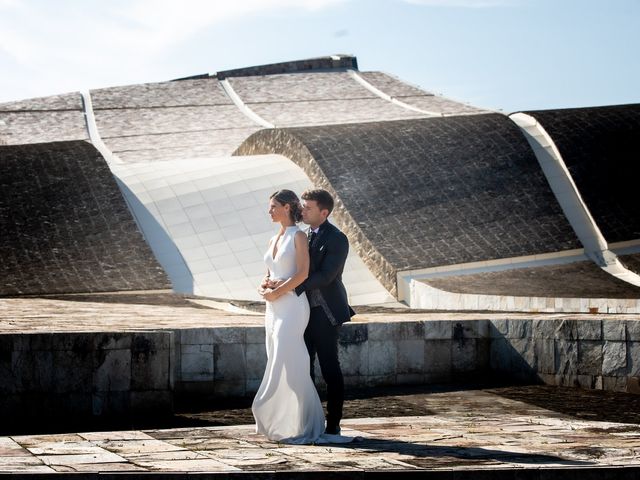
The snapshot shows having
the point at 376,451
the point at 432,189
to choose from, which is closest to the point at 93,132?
the point at 432,189

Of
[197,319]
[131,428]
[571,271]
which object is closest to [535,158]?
[571,271]

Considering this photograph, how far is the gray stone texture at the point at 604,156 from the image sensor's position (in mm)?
21781

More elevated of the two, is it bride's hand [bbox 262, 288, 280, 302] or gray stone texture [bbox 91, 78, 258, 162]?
gray stone texture [bbox 91, 78, 258, 162]

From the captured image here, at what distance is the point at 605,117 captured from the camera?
963 inches

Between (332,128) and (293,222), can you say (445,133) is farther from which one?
(293,222)

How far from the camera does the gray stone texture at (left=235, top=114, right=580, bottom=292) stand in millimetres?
20641

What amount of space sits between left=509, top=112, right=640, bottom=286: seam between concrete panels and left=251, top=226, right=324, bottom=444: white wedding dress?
14.3 metres

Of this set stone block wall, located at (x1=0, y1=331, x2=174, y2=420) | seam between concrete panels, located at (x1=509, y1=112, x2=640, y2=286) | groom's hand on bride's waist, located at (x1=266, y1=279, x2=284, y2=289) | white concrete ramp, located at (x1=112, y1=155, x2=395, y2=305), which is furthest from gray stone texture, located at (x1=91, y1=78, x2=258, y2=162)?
groom's hand on bride's waist, located at (x1=266, y1=279, x2=284, y2=289)

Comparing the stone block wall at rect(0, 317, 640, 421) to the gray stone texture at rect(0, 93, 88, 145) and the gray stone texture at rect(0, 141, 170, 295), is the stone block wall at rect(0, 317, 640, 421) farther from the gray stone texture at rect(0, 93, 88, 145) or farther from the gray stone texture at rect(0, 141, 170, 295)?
the gray stone texture at rect(0, 93, 88, 145)

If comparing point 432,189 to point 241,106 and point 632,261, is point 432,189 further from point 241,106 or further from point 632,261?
point 241,106

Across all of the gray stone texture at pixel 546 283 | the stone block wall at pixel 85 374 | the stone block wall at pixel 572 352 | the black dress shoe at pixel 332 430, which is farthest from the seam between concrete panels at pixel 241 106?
the black dress shoe at pixel 332 430

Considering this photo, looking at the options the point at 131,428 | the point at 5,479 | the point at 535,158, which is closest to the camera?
the point at 5,479

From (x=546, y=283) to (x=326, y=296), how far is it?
1287 centimetres

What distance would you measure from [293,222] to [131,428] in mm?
1866
